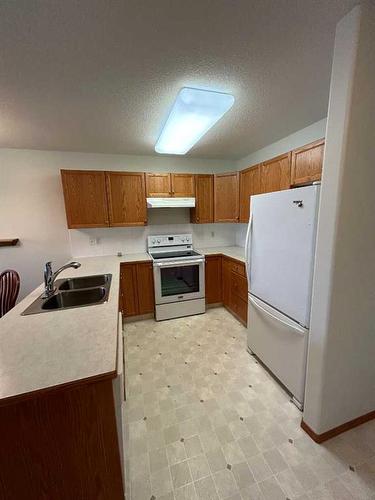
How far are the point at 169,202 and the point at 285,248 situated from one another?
5.97ft

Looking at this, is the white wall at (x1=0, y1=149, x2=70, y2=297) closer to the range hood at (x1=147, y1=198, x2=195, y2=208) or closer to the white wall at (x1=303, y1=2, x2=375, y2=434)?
the range hood at (x1=147, y1=198, x2=195, y2=208)

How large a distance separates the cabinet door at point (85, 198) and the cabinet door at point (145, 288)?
823mm

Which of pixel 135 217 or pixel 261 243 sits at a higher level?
pixel 135 217

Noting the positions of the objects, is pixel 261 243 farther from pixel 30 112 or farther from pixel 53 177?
pixel 53 177

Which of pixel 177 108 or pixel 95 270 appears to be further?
pixel 95 270

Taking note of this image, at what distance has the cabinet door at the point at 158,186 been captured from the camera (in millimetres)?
2980

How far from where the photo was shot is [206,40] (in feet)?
3.75

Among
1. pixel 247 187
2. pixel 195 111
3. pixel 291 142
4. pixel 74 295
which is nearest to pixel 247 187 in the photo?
pixel 247 187

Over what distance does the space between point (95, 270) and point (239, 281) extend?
70.7 inches

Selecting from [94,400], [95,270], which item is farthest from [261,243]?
[95,270]

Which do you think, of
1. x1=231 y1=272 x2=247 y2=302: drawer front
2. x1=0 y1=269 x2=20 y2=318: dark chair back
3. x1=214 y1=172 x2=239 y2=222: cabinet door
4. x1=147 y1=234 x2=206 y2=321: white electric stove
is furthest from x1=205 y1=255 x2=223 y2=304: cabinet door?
x1=0 y1=269 x2=20 y2=318: dark chair back

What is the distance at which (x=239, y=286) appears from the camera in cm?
278

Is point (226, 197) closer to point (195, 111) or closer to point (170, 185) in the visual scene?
point (170, 185)

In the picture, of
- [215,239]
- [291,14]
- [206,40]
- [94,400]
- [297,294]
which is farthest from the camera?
[215,239]
